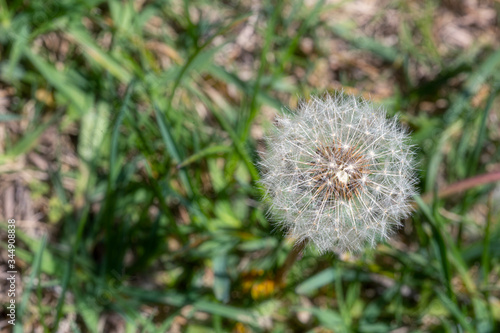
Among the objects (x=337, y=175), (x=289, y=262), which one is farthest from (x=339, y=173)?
(x=289, y=262)

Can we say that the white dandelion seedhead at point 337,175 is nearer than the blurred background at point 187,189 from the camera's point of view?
Yes

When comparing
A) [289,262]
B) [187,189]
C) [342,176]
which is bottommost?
[289,262]

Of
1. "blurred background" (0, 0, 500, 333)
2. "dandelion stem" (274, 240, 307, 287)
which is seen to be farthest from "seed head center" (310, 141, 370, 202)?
"blurred background" (0, 0, 500, 333)

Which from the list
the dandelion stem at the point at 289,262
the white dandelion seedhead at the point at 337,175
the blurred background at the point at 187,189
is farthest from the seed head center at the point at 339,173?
the blurred background at the point at 187,189

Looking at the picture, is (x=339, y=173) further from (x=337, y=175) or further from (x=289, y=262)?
(x=289, y=262)

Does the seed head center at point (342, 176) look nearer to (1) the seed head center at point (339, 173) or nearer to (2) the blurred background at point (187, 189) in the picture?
(1) the seed head center at point (339, 173)
